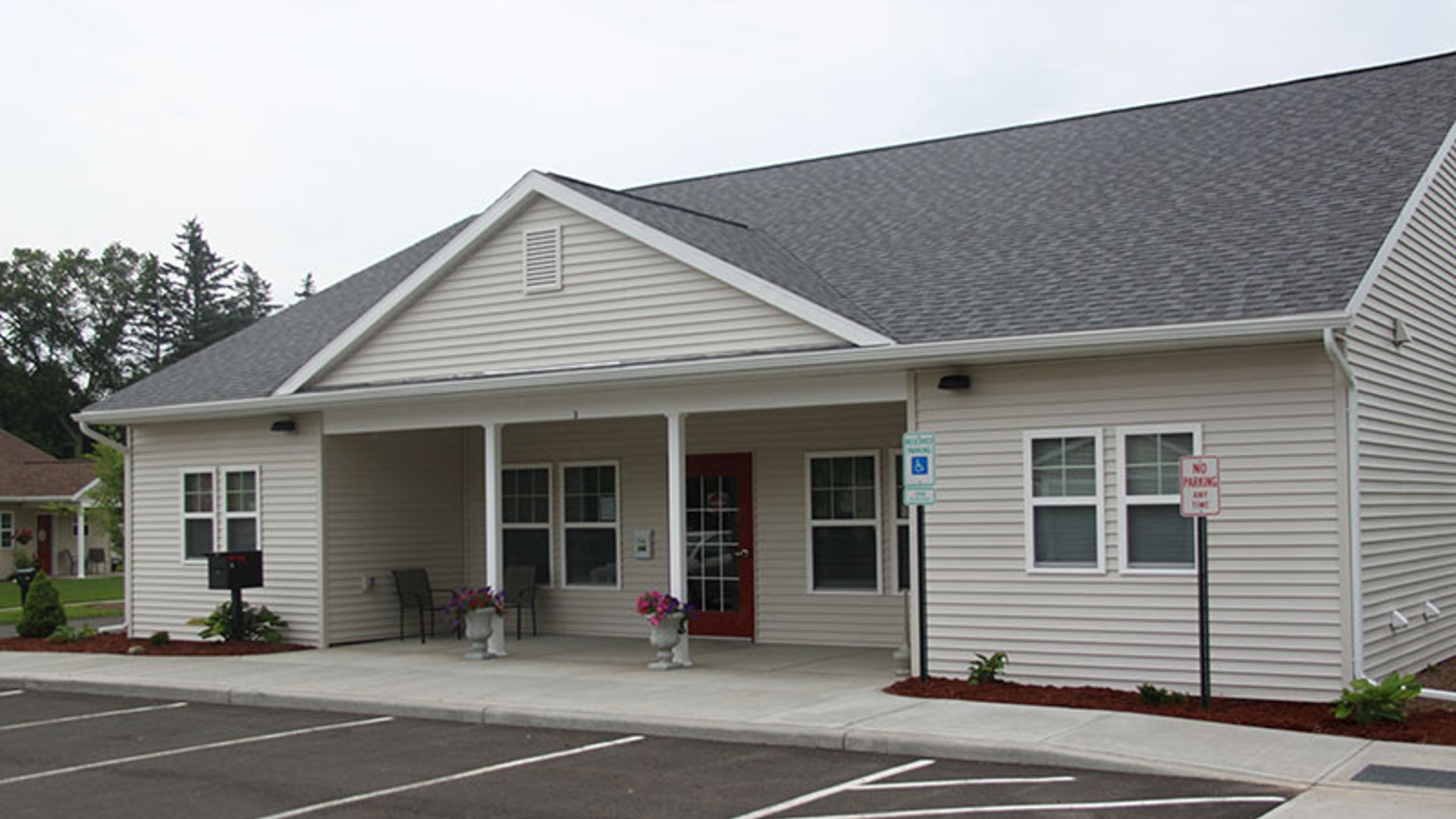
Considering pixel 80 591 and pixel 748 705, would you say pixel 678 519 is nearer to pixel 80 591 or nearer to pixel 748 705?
pixel 748 705

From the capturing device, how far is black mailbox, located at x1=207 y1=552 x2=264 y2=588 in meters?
16.7

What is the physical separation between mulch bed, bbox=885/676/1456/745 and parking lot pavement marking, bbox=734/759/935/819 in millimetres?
2131

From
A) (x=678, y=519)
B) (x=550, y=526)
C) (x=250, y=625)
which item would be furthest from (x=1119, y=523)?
(x=250, y=625)

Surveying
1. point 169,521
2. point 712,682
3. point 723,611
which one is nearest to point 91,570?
point 169,521

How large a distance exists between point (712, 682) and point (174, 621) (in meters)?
8.83

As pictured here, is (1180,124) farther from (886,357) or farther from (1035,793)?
(1035,793)

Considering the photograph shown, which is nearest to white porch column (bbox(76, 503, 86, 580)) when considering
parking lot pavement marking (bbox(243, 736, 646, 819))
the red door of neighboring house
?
the red door of neighboring house

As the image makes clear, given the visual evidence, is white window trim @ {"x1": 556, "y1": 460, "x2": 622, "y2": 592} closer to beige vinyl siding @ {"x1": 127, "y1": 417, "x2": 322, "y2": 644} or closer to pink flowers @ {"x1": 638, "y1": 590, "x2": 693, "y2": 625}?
beige vinyl siding @ {"x1": 127, "y1": 417, "x2": 322, "y2": 644}

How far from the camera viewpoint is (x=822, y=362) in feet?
42.4

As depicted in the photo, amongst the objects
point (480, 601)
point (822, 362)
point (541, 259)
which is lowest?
point (480, 601)

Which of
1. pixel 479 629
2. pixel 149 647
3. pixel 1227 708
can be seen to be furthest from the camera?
pixel 149 647

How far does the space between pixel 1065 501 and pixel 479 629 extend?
656 centimetres

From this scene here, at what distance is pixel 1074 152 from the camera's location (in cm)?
1655

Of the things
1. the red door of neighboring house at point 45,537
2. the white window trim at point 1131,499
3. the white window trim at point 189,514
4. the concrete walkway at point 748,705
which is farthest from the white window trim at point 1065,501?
the red door of neighboring house at point 45,537
